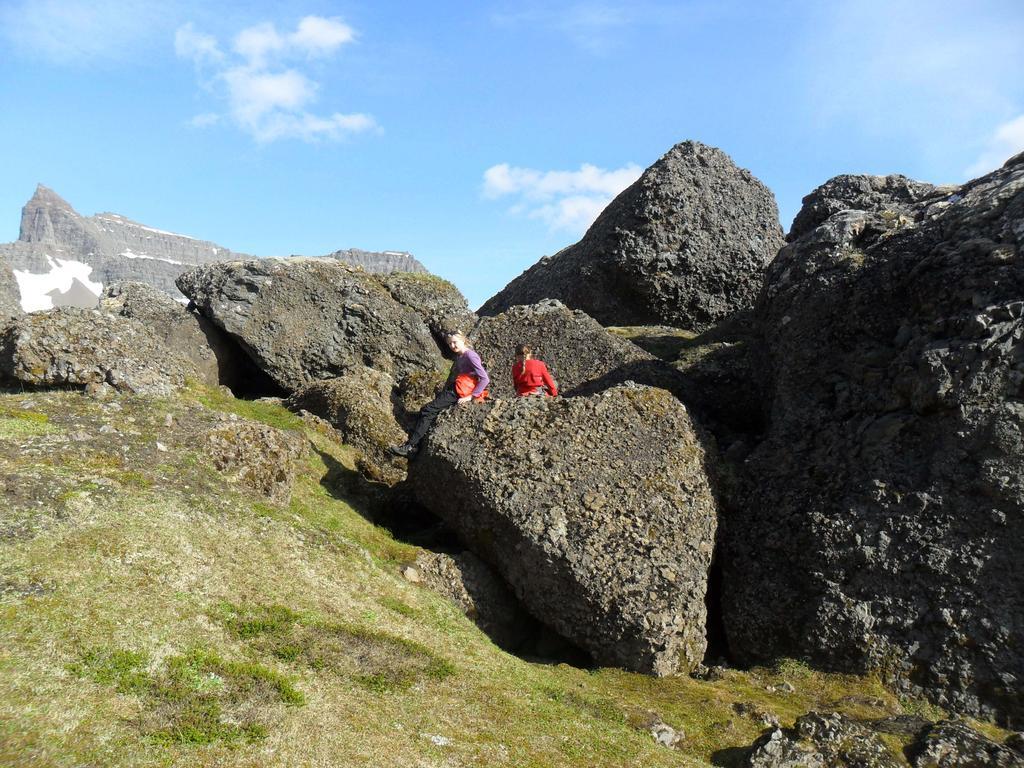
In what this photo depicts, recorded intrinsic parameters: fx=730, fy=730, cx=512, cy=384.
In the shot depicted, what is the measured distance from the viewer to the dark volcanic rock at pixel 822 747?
1082 cm

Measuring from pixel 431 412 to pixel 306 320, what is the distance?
11610 millimetres

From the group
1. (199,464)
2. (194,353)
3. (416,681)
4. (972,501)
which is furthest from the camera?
(194,353)

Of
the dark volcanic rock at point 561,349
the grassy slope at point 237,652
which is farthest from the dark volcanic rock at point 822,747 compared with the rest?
the dark volcanic rock at point 561,349

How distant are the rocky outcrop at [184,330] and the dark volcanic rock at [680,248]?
15.9 meters

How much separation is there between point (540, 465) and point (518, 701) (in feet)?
19.6

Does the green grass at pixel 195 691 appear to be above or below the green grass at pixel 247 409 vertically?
below

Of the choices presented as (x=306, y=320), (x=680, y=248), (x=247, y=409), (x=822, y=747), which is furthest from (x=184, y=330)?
(x=822, y=747)

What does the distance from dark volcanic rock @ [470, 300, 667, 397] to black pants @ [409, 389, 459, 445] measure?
358cm

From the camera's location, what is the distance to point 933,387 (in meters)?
15.5

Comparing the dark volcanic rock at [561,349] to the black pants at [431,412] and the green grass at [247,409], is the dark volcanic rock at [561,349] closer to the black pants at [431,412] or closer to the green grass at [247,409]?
the black pants at [431,412]

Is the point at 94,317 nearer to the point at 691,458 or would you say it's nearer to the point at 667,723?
the point at 691,458

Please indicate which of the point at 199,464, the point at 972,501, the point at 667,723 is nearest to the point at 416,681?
the point at 667,723

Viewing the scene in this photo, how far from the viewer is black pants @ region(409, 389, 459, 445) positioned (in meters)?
18.9

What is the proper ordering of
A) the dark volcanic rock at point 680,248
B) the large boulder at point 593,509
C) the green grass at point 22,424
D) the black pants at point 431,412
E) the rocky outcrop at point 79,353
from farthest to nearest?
the dark volcanic rock at point 680,248, the black pants at point 431,412, the rocky outcrop at point 79,353, the large boulder at point 593,509, the green grass at point 22,424
